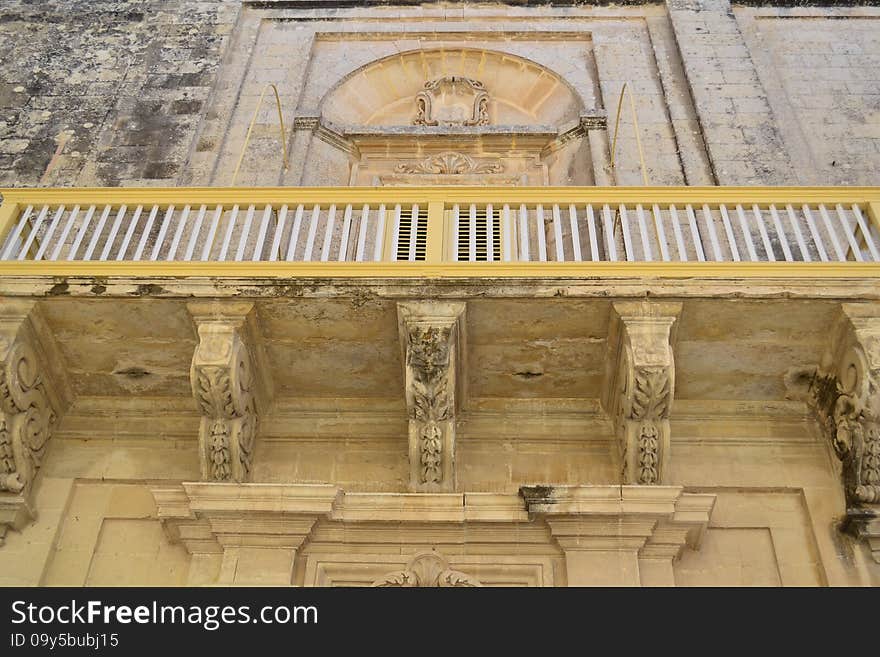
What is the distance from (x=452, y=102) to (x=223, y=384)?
6.70m

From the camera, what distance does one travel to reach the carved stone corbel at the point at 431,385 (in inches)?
296

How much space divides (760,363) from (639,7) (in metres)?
7.42

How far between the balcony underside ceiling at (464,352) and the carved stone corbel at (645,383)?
22cm

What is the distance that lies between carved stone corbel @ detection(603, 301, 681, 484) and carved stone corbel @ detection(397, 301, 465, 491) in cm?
134

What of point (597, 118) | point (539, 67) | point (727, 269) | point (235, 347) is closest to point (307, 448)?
point (235, 347)

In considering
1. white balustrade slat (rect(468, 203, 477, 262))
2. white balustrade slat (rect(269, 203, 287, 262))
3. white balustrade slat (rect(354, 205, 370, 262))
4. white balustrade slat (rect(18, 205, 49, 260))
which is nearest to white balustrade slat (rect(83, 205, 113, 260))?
white balustrade slat (rect(18, 205, 49, 260))

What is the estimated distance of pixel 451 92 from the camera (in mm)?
13000

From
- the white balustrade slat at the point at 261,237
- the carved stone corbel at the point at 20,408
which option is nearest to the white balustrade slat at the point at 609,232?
the white balustrade slat at the point at 261,237

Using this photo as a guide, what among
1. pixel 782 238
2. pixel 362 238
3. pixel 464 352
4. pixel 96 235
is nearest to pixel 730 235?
pixel 782 238

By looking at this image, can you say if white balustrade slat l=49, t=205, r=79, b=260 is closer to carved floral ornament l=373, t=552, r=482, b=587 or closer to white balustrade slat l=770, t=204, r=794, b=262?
carved floral ornament l=373, t=552, r=482, b=587

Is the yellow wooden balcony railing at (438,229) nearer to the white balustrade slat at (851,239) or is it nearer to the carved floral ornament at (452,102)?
the white balustrade slat at (851,239)

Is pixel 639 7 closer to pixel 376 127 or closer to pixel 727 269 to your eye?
pixel 376 127

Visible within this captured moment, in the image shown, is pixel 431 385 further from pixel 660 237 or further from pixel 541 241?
pixel 660 237

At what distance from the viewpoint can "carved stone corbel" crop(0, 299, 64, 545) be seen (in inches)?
297
